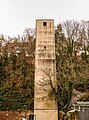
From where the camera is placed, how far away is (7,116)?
77.2ft

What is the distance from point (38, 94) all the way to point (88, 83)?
8.85 meters

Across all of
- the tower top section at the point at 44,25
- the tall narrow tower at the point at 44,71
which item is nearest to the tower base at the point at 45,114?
the tall narrow tower at the point at 44,71

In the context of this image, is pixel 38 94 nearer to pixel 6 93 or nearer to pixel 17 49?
pixel 6 93

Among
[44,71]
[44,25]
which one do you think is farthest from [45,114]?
[44,25]

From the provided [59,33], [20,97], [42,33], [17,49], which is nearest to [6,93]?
[20,97]

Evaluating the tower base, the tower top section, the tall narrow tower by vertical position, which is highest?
the tower top section

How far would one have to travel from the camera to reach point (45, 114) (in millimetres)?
20062

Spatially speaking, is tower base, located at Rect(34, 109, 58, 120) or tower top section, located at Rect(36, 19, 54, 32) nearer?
tower base, located at Rect(34, 109, 58, 120)

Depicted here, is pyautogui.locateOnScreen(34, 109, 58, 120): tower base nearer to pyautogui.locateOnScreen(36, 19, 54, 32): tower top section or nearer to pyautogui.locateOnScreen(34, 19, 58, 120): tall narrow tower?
pyautogui.locateOnScreen(34, 19, 58, 120): tall narrow tower

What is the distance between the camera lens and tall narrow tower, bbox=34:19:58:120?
2011cm

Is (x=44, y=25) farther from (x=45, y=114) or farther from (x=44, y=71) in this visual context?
(x=45, y=114)

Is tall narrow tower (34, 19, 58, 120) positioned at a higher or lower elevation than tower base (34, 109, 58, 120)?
higher

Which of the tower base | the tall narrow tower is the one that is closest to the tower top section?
the tall narrow tower

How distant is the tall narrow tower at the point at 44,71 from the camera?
20.1m
